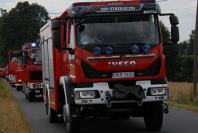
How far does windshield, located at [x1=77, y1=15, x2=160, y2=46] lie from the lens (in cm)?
1441

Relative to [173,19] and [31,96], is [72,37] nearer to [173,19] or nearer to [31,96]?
[173,19]

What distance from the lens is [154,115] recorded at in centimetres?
1548

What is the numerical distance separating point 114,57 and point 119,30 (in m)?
0.70

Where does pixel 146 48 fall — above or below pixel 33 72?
above

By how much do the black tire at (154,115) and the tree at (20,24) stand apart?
319 feet

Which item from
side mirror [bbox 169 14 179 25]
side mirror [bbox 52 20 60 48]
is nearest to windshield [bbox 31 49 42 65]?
side mirror [bbox 52 20 60 48]

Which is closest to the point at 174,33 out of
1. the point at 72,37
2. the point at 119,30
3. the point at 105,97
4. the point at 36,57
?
the point at 119,30

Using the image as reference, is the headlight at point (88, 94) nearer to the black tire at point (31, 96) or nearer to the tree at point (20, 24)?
the black tire at point (31, 96)

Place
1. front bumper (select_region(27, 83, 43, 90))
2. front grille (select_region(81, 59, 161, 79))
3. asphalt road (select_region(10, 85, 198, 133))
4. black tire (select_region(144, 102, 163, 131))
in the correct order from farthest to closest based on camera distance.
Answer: front bumper (select_region(27, 83, 43, 90)), asphalt road (select_region(10, 85, 198, 133)), black tire (select_region(144, 102, 163, 131)), front grille (select_region(81, 59, 161, 79))

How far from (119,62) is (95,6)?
1430 mm

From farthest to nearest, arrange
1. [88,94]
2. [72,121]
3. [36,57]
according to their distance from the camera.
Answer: [36,57], [72,121], [88,94]

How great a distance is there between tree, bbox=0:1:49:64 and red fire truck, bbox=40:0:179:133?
3866 inches

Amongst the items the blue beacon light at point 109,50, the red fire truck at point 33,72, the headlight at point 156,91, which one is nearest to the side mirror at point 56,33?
the blue beacon light at point 109,50

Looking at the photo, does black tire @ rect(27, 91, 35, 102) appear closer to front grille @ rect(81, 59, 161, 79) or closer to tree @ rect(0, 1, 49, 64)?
front grille @ rect(81, 59, 161, 79)
